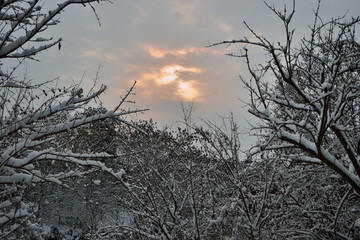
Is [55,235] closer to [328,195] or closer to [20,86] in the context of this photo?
[20,86]

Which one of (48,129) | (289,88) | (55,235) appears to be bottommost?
(55,235)

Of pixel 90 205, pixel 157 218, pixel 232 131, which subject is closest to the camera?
pixel 157 218

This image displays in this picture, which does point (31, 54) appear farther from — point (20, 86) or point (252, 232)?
point (252, 232)

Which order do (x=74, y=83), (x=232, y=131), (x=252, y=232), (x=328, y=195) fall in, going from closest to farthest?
(x=252, y=232) → (x=74, y=83) → (x=232, y=131) → (x=328, y=195)

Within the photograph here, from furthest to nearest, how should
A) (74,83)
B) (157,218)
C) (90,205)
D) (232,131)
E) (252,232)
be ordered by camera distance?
(90,205), (232,131), (74,83), (157,218), (252,232)

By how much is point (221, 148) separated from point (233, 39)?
2204mm

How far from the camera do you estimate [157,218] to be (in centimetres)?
466

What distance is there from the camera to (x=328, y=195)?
6.79m

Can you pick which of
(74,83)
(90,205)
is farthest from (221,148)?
(90,205)

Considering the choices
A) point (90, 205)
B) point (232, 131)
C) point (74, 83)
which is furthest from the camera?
point (90, 205)

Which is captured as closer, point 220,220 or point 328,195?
point 220,220

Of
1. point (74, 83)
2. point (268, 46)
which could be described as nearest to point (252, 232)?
point (268, 46)

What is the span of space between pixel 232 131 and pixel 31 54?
392cm

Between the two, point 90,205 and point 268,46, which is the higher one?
point 268,46
